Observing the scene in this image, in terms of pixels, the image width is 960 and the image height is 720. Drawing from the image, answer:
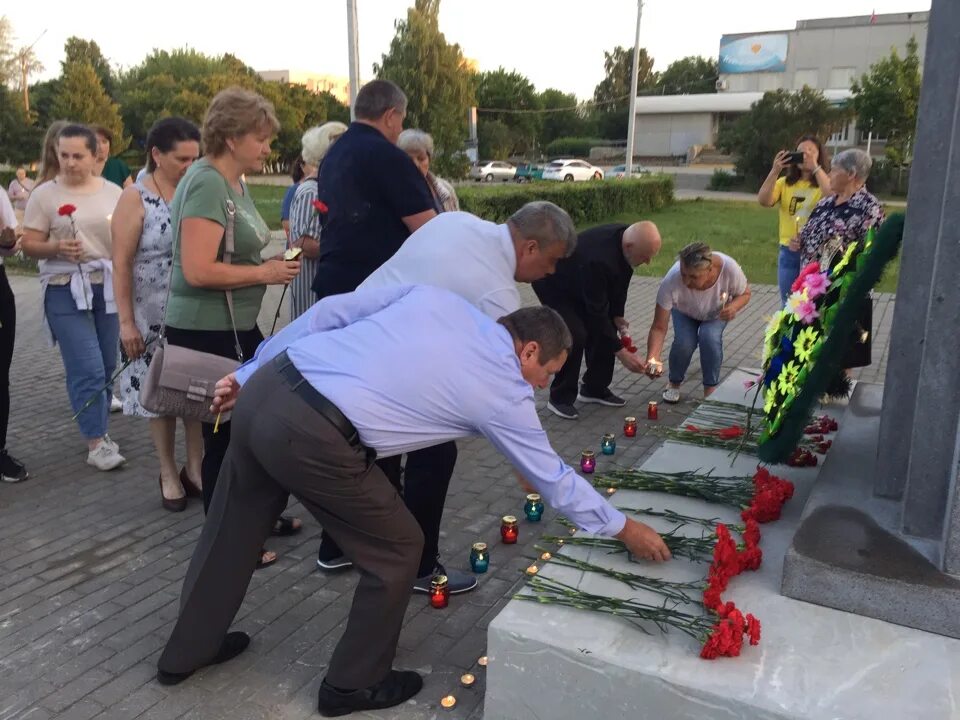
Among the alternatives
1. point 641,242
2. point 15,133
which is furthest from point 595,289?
point 15,133

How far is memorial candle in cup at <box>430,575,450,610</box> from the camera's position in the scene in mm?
3338

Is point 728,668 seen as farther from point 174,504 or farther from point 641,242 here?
point 641,242

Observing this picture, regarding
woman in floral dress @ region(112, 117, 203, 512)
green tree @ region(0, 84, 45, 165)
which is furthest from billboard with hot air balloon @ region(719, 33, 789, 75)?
woman in floral dress @ region(112, 117, 203, 512)

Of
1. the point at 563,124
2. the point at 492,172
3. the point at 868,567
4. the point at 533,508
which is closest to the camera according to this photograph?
the point at 868,567

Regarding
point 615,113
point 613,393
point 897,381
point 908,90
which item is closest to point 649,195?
point 908,90

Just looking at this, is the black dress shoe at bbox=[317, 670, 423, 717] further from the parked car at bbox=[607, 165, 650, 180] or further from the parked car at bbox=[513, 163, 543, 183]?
the parked car at bbox=[513, 163, 543, 183]

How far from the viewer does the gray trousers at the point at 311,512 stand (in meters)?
2.38

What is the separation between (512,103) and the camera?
213 feet

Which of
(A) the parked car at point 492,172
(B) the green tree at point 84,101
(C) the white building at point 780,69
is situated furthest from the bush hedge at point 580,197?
(C) the white building at point 780,69

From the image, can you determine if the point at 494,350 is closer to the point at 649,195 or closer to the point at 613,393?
the point at 613,393

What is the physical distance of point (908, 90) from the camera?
99.0 feet

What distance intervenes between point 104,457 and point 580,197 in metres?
16.7

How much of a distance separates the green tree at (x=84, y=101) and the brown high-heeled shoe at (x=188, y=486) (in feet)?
138

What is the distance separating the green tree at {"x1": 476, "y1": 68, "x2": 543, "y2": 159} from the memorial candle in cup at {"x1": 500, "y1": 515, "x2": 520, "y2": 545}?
5892 cm
